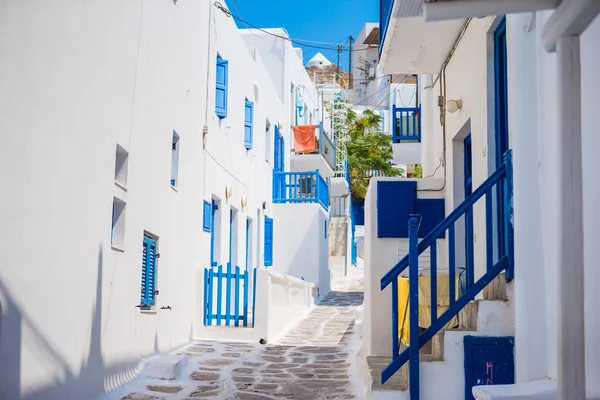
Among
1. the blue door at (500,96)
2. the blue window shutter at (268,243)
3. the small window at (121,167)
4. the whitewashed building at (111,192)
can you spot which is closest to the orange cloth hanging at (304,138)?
the blue window shutter at (268,243)

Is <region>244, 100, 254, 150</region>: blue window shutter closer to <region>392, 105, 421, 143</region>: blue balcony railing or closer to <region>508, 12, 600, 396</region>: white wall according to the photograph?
<region>392, 105, 421, 143</region>: blue balcony railing

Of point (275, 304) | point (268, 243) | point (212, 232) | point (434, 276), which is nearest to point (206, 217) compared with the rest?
point (212, 232)

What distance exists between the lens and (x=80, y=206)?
6.51 metres

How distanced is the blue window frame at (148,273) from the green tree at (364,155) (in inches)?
1005

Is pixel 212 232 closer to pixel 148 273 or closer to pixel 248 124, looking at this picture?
pixel 248 124

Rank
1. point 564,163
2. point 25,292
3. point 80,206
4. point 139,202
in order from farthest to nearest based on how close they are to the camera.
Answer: point 139,202 < point 80,206 < point 25,292 < point 564,163

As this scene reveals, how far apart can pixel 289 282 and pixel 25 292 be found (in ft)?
30.2

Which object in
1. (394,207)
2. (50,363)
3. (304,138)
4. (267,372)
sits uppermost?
(304,138)

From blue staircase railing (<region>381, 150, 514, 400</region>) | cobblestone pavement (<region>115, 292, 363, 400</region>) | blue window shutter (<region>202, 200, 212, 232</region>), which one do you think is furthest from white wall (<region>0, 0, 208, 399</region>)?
blue staircase railing (<region>381, 150, 514, 400</region>)

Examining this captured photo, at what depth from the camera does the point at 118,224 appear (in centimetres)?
802

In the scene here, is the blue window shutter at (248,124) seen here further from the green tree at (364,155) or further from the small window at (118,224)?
the green tree at (364,155)

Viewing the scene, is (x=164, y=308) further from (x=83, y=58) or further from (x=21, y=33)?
(x=21, y=33)

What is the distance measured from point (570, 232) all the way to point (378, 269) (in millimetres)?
5458

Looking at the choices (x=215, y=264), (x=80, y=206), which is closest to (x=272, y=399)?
(x=80, y=206)
